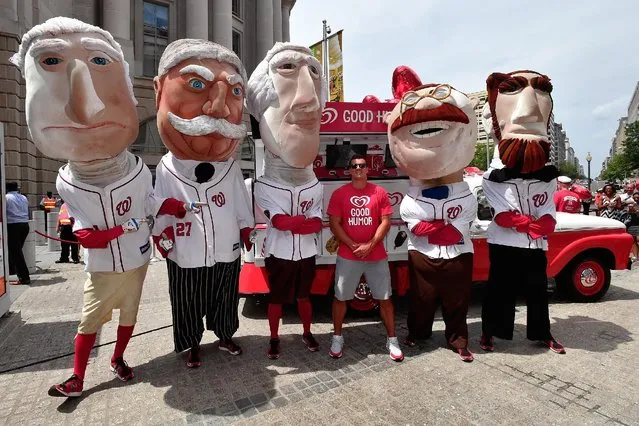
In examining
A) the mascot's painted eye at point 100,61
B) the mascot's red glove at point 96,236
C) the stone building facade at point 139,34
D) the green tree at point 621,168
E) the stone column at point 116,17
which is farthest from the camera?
the green tree at point 621,168

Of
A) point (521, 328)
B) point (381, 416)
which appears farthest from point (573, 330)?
point (381, 416)

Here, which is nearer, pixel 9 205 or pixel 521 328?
pixel 521 328

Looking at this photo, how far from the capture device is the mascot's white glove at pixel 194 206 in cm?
312

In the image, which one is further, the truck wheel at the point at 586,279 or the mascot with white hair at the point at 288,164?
the truck wheel at the point at 586,279

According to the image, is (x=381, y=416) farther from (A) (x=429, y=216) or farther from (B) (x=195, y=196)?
(B) (x=195, y=196)

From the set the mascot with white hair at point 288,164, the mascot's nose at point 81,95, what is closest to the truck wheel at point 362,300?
the mascot with white hair at point 288,164

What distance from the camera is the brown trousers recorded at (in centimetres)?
350

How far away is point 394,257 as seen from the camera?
4.56m

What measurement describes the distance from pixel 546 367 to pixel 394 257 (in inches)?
71.0

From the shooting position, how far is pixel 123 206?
9.74 feet

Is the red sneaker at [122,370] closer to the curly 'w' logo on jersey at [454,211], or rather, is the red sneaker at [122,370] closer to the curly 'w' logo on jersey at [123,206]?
the curly 'w' logo on jersey at [123,206]

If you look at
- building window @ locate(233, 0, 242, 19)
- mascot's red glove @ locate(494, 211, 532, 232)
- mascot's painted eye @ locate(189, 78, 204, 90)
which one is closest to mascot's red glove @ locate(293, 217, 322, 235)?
mascot's painted eye @ locate(189, 78, 204, 90)

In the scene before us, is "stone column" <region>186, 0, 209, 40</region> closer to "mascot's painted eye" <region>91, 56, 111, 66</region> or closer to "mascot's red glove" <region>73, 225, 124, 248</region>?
"mascot's painted eye" <region>91, 56, 111, 66</region>

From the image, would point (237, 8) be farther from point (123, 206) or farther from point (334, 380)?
point (334, 380)
